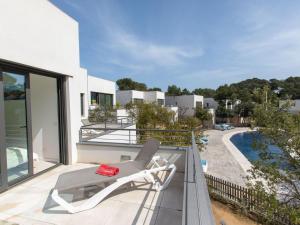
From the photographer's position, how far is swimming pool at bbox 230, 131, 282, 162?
20.1 feet

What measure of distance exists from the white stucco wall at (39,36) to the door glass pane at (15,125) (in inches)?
20.9

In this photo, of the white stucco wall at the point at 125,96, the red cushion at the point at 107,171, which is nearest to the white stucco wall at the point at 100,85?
the white stucco wall at the point at 125,96

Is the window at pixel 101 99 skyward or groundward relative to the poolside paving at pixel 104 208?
skyward

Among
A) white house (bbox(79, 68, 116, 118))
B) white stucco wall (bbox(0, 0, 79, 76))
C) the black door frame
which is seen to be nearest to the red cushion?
the black door frame

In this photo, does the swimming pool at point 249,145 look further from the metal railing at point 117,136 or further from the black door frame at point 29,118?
the black door frame at point 29,118

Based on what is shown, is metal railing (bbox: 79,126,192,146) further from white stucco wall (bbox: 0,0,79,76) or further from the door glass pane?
white stucco wall (bbox: 0,0,79,76)

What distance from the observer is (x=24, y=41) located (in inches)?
158

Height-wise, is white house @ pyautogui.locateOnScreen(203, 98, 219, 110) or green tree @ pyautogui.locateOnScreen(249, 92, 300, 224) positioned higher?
white house @ pyautogui.locateOnScreen(203, 98, 219, 110)

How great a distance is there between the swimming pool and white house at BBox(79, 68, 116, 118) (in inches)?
449

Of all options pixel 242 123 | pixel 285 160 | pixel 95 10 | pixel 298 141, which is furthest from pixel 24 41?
pixel 242 123

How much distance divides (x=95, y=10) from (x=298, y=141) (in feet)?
28.1

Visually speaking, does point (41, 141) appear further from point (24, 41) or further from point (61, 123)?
Answer: point (24, 41)

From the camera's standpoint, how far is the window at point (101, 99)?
17.9 m

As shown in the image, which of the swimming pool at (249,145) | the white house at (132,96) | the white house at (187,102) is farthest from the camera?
the white house at (187,102)
